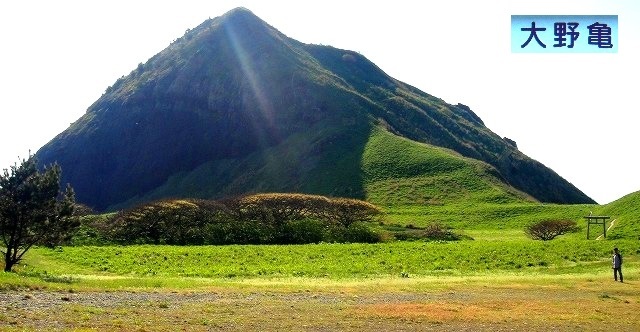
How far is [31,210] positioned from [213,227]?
33666 millimetres

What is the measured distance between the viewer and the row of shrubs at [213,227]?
7094cm

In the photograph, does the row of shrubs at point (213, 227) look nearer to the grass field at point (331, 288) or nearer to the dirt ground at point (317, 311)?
the grass field at point (331, 288)

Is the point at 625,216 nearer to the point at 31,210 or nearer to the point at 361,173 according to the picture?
the point at 31,210

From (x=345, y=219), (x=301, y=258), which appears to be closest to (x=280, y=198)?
(x=345, y=219)

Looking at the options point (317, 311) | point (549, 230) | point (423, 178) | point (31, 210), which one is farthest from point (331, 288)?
point (423, 178)

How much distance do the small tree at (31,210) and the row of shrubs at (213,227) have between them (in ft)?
94.6

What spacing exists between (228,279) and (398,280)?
34.6 ft

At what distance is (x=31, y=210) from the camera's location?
38250 mm

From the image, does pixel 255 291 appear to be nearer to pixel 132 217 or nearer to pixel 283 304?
pixel 283 304

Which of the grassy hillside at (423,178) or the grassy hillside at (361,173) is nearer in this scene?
the grassy hillside at (423,178)

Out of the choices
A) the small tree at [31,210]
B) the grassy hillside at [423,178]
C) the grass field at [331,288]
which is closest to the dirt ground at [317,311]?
the grass field at [331,288]

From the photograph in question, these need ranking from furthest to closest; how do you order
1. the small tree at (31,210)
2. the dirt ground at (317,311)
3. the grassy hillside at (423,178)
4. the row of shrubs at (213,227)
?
the grassy hillside at (423,178) → the row of shrubs at (213,227) → the small tree at (31,210) → the dirt ground at (317,311)

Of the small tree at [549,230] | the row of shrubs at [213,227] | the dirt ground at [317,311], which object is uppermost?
the dirt ground at [317,311]

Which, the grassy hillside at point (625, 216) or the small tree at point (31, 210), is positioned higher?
the small tree at point (31, 210)
